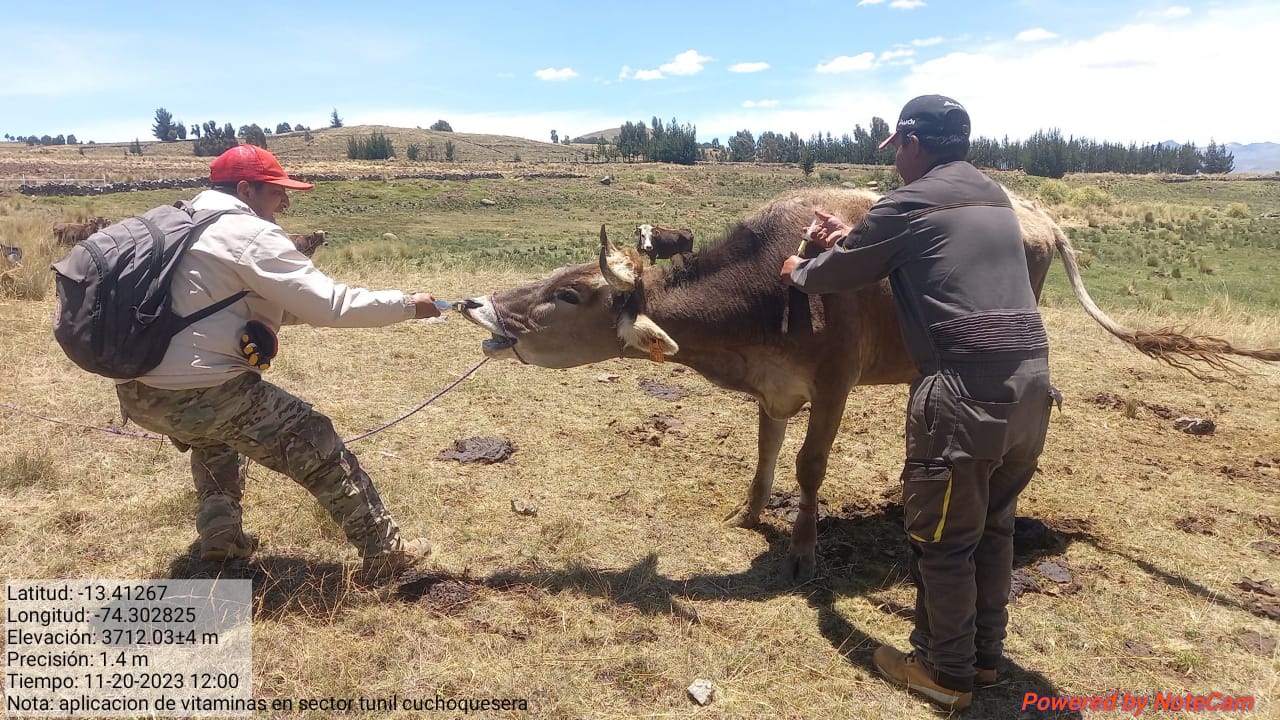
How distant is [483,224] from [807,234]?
31767 mm

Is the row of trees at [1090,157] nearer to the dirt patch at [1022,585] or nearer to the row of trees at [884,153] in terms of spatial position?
the row of trees at [884,153]

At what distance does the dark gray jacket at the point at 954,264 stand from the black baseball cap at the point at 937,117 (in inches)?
8.2

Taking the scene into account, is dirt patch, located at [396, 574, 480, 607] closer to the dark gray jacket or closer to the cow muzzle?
the cow muzzle

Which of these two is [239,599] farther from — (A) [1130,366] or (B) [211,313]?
(A) [1130,366]

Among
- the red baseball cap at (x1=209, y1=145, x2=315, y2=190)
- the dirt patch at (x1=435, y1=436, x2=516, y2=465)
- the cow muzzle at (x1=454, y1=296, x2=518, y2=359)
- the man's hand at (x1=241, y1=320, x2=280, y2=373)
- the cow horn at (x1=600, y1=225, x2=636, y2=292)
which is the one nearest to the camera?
the man's hand at (x1=241, y1=320, x2=280, y2=373)

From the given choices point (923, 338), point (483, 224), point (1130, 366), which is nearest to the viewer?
point (923, 338)

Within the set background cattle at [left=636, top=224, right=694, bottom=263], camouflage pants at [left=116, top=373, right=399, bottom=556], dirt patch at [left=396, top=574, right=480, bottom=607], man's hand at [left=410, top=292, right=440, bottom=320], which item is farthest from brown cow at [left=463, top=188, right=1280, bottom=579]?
dirt patch at [left=396, top=574, right=480, bottom=607]

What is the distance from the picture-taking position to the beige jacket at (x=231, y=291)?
12.3ft

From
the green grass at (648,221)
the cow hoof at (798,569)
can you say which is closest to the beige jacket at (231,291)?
the cow hoof at (798,569)

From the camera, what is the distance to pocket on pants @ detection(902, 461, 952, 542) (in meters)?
3.45

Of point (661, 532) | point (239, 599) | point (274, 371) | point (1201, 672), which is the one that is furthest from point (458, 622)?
point (274, 371)

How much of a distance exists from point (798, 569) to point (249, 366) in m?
3.80

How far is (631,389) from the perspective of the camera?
8773 mm

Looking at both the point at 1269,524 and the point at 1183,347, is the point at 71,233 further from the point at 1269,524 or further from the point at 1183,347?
the point at 1269,524
